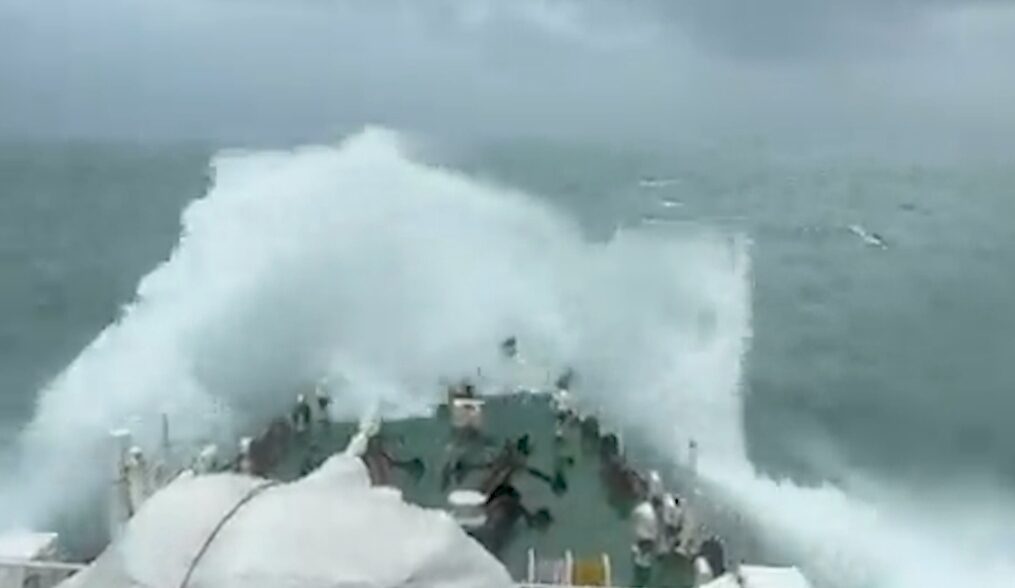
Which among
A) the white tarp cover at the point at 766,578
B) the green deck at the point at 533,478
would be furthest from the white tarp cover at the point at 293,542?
the green deck at the point at 533,478

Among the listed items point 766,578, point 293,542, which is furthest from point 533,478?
point 293,542

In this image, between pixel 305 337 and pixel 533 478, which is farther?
pixel 305 337

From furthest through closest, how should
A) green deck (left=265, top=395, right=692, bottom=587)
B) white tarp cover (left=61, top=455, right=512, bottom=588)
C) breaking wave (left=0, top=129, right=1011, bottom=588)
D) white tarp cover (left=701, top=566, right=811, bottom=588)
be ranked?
breaking wave (left=0, top=129, right=1011, bottom=588) < green deck (left=265, top=395, right=692, bottom=587) < white tarp cover (left=701, top=566, right=811, bottom=588) < white tarp cover (left=61, top=455, right=512, bottom=588)

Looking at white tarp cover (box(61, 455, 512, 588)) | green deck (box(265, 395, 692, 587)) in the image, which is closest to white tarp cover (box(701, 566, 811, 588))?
green deck (box(265, 395, 692, 587))

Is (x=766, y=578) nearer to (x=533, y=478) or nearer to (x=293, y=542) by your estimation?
(x=533, y=478)

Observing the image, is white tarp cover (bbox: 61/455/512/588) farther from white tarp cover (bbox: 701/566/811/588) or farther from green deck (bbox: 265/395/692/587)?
green deck (bbox: 265/395/692/587)

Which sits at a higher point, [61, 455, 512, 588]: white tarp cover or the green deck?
[61, 455, 512, 588]: white tarp cover

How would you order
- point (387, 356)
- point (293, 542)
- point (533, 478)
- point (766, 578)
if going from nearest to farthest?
point (293, 542), point (766, 578), point (533, 478), point (387, 356)
